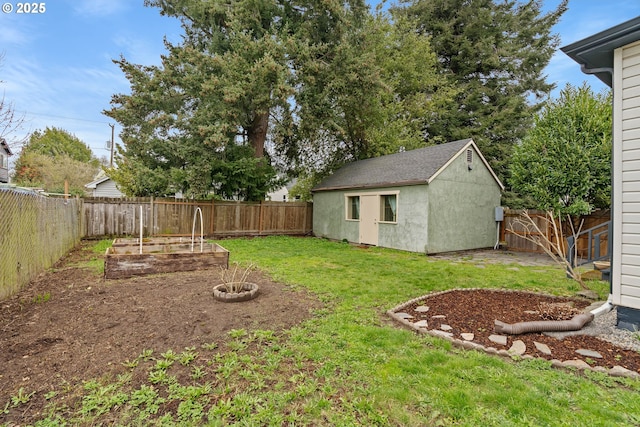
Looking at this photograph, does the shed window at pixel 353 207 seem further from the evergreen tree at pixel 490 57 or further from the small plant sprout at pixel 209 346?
the evergreen tree at pixel 490 57

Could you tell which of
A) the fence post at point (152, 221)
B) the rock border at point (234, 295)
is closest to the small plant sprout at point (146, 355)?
the rock border at point (234, 295)

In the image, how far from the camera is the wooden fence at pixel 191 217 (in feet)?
37.5

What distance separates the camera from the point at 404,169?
36.6 feet

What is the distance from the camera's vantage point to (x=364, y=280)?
20.0 feet

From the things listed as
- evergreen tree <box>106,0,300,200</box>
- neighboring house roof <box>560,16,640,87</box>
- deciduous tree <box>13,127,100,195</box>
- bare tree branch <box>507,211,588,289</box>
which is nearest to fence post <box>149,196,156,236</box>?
evergreen tree <box>106,0,300,200</box>

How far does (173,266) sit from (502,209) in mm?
11493

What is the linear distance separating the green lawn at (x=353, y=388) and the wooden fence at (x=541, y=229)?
7156mm

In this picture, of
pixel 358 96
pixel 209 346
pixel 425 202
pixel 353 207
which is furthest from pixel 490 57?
pixel 209 346

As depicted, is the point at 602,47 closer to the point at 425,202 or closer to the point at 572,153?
the point at 425,202

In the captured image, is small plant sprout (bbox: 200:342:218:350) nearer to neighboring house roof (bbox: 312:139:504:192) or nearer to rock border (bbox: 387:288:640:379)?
rock border (bbox: 387:288:640:379)

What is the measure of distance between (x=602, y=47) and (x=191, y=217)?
12.8 metres

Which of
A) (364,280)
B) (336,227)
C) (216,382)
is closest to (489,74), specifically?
(336,227)

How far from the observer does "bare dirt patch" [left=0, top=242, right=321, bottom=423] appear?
8.72ft

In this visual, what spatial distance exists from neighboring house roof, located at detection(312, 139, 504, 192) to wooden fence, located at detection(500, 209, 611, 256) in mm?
1491
